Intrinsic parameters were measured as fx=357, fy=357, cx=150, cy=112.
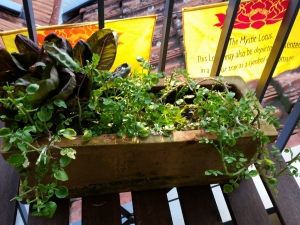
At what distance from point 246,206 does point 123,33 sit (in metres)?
0.86

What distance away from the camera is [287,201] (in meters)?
0.86

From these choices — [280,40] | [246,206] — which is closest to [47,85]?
[246,206]

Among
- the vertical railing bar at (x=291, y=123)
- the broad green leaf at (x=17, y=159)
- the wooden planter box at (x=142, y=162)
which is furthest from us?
the vertical railing bar at (x=291, y=123)

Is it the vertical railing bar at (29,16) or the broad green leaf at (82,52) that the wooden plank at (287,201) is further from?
the vertical railing bar at (29,16)

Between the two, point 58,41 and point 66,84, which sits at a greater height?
point 58,41

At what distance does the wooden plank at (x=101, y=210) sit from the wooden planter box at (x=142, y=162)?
0.02m

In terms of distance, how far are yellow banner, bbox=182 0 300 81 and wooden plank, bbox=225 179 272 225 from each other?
2.79 feet

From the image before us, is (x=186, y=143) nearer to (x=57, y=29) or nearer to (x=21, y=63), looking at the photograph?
(x=21, y=63)

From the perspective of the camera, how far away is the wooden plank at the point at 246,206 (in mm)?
818

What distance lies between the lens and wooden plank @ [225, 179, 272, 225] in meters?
0.82

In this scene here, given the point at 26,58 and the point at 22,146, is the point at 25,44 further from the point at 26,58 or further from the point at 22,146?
the point at 22,146

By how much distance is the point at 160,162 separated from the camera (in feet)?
2.58

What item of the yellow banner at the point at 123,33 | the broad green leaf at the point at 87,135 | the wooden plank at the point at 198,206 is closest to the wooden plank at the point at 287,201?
the wooden plank at the point at 198,206

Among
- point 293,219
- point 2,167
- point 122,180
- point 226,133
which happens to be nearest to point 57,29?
point 2,167
